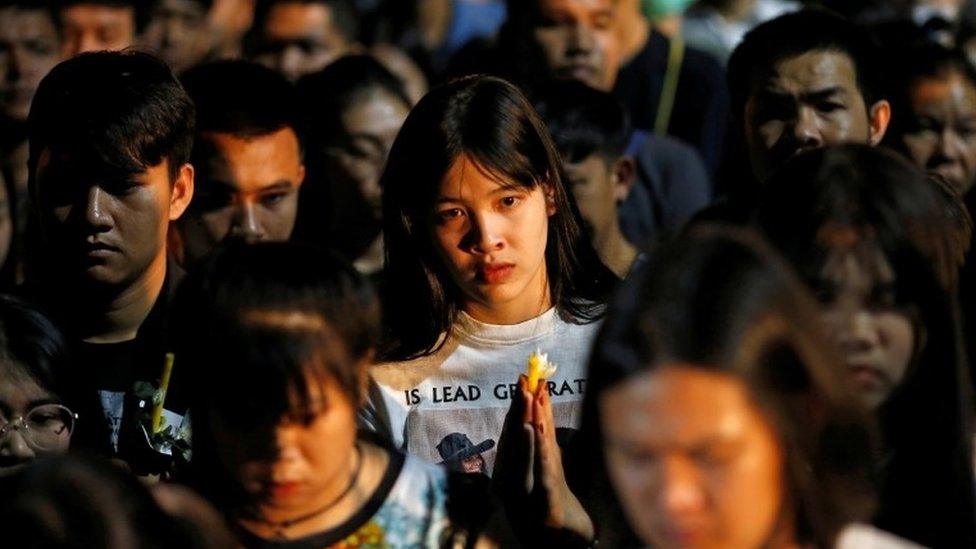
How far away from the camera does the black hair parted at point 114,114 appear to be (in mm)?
4723

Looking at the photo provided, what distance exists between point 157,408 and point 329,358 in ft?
3.94

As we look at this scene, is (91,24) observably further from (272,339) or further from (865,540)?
(865,540)

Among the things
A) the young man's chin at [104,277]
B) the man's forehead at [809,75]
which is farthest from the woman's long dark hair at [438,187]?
the man's forehead at [809,75]

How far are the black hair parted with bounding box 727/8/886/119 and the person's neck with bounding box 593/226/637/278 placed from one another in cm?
57

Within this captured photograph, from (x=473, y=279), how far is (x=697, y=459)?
63.6 inches

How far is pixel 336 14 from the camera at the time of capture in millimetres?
8305

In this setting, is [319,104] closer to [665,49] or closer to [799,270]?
[665,49]

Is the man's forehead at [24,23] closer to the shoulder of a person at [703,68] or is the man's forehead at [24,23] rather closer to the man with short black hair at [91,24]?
the man with short black hair at [91,24]

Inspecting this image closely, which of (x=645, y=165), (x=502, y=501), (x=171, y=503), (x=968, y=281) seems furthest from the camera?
(x=645, y=165)

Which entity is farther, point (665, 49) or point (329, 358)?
point (665, 49)

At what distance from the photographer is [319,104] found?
265 inches

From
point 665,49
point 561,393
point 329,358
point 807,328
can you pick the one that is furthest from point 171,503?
point 665,49

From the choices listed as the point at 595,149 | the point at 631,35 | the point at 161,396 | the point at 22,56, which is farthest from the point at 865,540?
the point at 22,56

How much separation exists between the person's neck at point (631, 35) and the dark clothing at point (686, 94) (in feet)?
0.12
